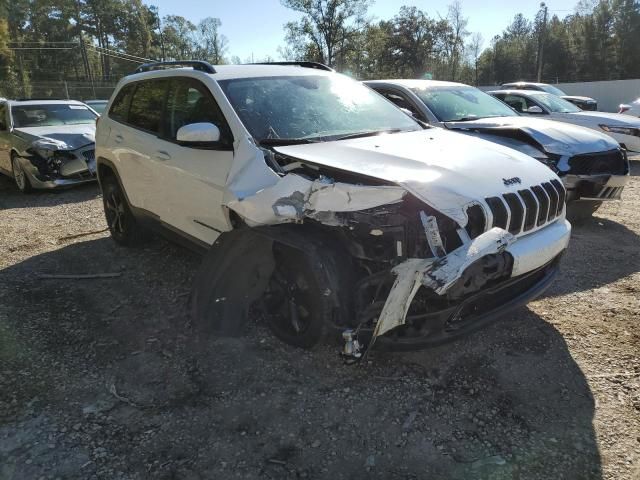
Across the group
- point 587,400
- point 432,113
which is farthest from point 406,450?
point 432,113

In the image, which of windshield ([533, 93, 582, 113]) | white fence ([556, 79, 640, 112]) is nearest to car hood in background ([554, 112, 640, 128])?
windshield ([533, 93, 582, 113])

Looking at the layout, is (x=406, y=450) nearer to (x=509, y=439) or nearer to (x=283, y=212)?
(x=509, y=439)

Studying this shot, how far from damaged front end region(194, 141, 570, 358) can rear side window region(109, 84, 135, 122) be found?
2.61 metres

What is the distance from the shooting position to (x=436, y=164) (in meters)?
2.97

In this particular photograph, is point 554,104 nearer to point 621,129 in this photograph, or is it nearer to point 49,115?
point 621,129

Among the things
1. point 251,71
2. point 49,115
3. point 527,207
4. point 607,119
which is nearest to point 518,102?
point 607,119

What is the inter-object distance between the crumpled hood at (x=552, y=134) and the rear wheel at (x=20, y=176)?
7340 mm

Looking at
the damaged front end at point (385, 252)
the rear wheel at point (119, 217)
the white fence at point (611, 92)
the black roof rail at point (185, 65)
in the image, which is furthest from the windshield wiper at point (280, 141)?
the white fence at point (611, 92)

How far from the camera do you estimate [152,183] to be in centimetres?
450

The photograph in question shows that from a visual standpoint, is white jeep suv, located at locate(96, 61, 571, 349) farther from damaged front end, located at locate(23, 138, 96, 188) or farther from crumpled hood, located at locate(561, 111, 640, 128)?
crumpled hood, located at locate(561, 111, 640, 128)

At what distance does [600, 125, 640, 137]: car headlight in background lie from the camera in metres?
9.12

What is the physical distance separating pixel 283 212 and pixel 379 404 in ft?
3.99

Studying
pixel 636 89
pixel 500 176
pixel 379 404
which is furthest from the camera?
pixel 636 89

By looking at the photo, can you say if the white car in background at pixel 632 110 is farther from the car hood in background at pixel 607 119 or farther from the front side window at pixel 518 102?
the front side window at pixel 518 102
